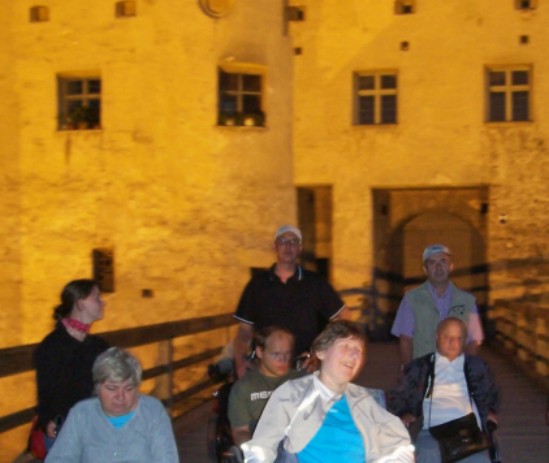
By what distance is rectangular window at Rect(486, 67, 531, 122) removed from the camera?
1927 cm

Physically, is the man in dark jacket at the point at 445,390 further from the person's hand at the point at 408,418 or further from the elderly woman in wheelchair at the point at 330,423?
the elderly woman in wheelchair at the point at 330,423

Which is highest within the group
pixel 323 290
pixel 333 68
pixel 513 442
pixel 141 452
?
pixel 333 68

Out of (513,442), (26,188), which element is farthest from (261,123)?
(513,442)

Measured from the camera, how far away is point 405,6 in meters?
19.4

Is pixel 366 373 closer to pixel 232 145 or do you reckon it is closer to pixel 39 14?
pixel 232 145

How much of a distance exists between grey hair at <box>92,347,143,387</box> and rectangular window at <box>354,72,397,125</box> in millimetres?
15375

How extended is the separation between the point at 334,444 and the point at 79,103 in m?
16.3

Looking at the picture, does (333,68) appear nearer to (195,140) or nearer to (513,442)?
(195,140)

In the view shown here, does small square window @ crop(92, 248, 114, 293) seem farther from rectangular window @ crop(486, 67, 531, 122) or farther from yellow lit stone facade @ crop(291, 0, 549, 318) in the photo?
rectangular window @ crop(486, 67, 531, 122)

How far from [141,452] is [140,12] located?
15210 millimetres

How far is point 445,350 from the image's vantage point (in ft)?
Result: 19.8

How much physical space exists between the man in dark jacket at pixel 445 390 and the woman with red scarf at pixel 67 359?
1.80 meters

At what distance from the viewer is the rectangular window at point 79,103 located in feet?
64.5

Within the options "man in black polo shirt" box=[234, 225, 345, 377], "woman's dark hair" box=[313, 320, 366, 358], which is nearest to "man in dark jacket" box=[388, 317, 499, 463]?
"man in black polo shirt" box=[234, 225, 345, 377]
